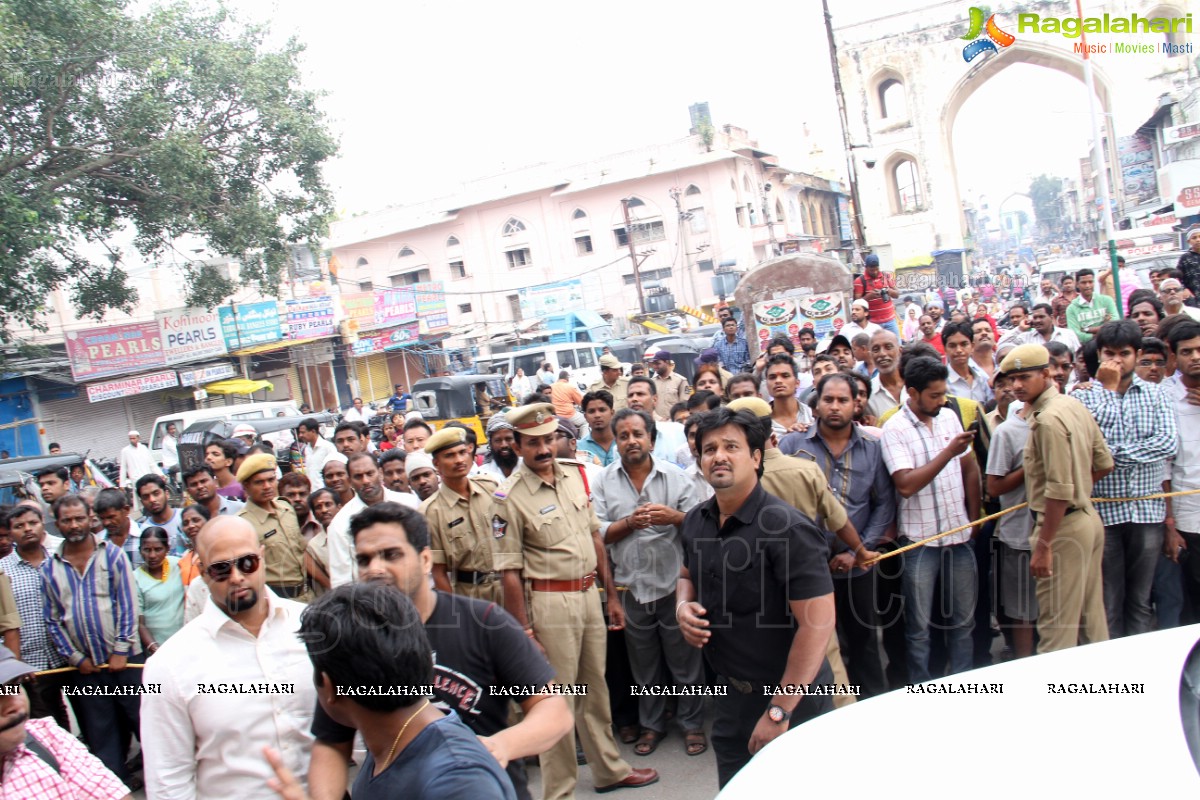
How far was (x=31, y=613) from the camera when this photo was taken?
15.3 feet

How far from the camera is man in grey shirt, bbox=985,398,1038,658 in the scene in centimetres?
429

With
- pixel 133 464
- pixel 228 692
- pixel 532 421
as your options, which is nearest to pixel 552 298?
pixel 133 464

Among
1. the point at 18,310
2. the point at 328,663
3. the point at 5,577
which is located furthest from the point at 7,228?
the point at 328,663

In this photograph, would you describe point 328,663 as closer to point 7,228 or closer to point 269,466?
point 269,466

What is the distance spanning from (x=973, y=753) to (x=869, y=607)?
6.79ft

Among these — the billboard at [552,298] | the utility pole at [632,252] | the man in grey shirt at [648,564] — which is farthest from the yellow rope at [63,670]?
the utility pole at [632,252]

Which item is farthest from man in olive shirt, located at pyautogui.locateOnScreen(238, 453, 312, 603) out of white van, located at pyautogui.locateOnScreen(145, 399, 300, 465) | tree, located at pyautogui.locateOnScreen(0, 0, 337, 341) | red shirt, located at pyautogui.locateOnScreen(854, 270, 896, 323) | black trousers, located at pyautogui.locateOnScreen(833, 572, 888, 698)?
white van, located at pyautogui.locateOnScreen(145, 399, 300, 465)

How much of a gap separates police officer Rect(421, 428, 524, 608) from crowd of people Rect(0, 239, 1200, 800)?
12 mm

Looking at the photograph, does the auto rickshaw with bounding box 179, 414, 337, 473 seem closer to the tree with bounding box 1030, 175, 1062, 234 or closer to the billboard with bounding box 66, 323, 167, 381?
the billboard with bounding box 66, 323, 167, 381

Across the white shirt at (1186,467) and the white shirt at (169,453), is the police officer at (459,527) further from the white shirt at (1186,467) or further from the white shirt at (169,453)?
the white shirt at (169,453)

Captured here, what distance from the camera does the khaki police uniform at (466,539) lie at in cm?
409

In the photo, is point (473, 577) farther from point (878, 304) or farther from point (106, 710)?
point (878, 304)

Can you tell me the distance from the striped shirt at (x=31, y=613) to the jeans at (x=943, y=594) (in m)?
4.51

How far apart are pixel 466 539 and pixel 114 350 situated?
19.9 m
